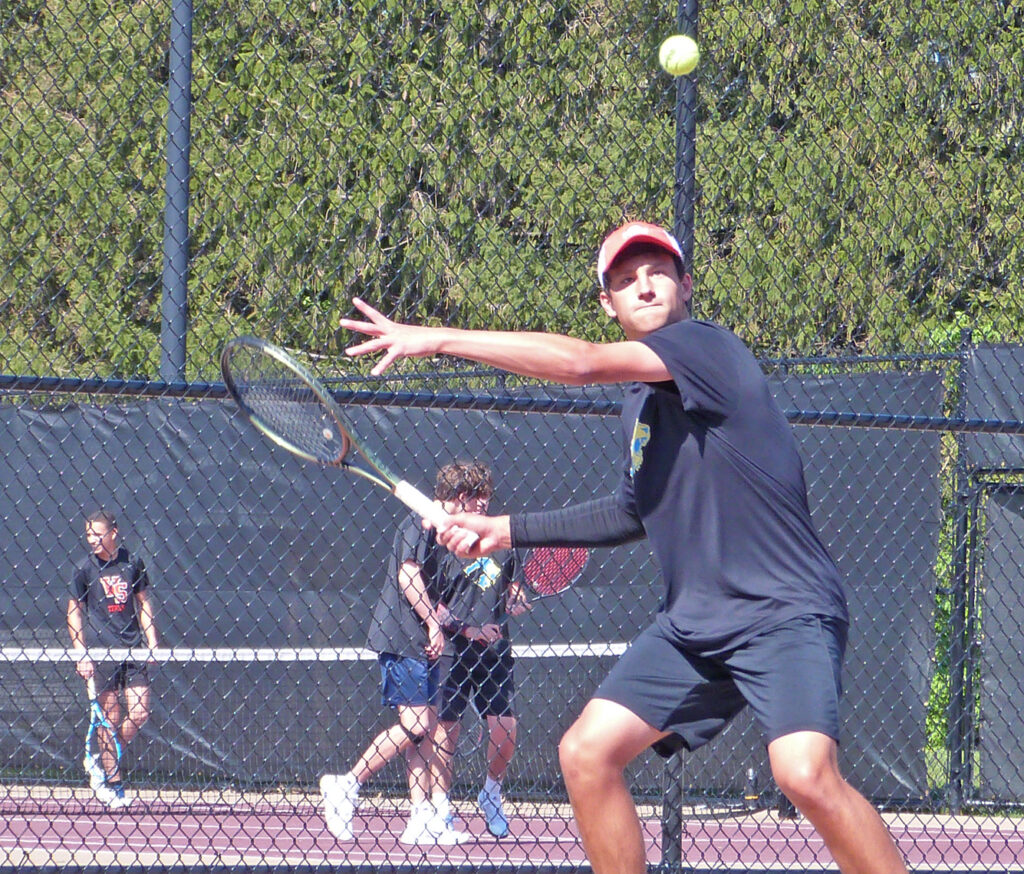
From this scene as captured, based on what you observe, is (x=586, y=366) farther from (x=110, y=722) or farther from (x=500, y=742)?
(x=110, y=722)

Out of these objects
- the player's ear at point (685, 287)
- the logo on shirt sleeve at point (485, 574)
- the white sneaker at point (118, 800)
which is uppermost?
the player's ear at point (685, 287)

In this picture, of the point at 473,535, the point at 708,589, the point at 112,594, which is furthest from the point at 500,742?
the point at 708,589

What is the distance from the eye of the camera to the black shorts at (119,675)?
20.5 feet

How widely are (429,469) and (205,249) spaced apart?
1.97m

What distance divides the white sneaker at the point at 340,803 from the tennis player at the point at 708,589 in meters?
2.56

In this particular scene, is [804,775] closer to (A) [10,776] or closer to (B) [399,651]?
(B) [399,651]

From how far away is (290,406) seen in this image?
3.44 metres

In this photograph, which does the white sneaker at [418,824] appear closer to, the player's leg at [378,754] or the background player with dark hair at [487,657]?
the background player with dark hair at [487,657]

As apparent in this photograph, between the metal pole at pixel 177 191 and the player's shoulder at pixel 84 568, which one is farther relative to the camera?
the player's shoulder at pixel 84 568

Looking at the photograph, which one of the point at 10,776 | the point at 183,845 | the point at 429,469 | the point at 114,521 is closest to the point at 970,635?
the point at 429,469

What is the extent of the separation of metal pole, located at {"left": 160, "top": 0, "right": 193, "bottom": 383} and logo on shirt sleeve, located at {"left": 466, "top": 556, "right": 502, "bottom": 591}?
1629mm

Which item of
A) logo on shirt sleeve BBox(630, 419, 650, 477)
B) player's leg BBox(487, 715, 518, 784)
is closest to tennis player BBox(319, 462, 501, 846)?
player's leg BBox(487, 715, 518, 784)

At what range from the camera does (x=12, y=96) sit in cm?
834

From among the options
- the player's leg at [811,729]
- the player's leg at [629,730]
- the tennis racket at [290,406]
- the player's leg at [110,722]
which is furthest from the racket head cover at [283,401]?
the player's leg at [110,722]
